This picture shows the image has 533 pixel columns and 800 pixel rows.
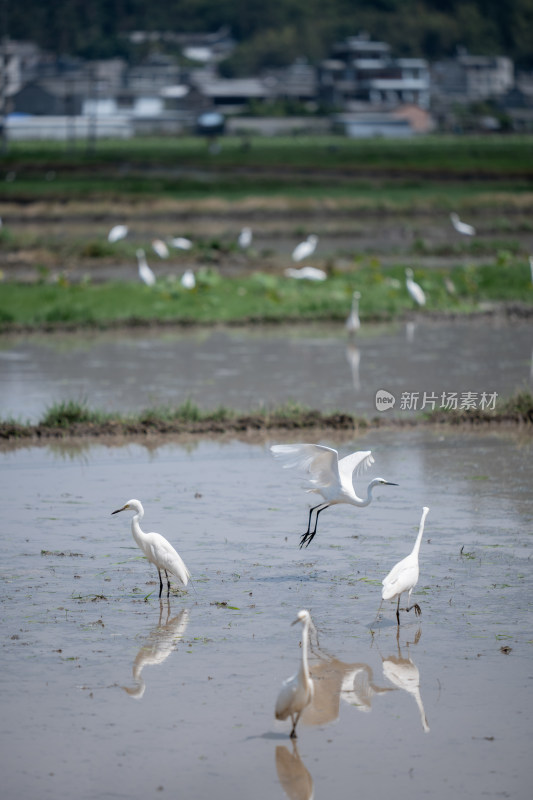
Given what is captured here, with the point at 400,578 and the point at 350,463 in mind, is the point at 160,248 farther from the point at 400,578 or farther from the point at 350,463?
the point at 400,578

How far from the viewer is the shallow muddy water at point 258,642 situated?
5.89 meters

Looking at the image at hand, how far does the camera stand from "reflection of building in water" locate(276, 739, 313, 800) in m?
5.67

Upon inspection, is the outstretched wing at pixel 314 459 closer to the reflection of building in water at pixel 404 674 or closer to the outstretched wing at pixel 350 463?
the outstretched wing at pixel 350 463

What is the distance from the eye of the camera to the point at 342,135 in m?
95.8

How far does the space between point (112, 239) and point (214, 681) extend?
2462cm

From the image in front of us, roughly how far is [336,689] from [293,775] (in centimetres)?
105

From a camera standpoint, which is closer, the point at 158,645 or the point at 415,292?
the point at 158,645

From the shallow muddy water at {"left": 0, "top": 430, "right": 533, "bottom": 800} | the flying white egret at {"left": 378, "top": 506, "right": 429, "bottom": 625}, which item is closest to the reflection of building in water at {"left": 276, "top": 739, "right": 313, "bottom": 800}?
the shallow muddy water at {"left": 0, "top": 430, "right": 533, "bottom": 800}

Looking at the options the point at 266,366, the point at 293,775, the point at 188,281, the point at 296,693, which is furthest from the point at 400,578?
the point at 188,281

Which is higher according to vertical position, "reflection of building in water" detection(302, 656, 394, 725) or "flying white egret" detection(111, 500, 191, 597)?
"reflection of building in water" detection(302, 656, 394, 725)

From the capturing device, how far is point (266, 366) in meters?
17.9

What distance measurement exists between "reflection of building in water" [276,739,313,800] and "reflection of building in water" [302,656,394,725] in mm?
401

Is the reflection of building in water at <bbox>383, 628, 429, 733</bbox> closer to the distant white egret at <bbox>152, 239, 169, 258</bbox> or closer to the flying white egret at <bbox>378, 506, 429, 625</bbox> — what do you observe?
the flying white egret at <bbox>378, 506, 429, 625</bbox>

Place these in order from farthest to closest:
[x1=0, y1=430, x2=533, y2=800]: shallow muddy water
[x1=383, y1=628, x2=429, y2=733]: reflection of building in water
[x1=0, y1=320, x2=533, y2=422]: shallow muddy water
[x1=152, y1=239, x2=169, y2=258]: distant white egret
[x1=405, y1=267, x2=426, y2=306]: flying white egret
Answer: [x1=152, y1=239, x2=169, y2=258]: distant white egret < [x1=405, y1=267, x2=426, y2=306]: flying white egret < [x1=0, y1=320, x2=533, y2=422]: shallow muddy water < [x1=383, y1=628, x2=429, y2=733]: reflection of building in water < [x1=0, y1=430, x2=533, y2=800]: shallow muddy water
